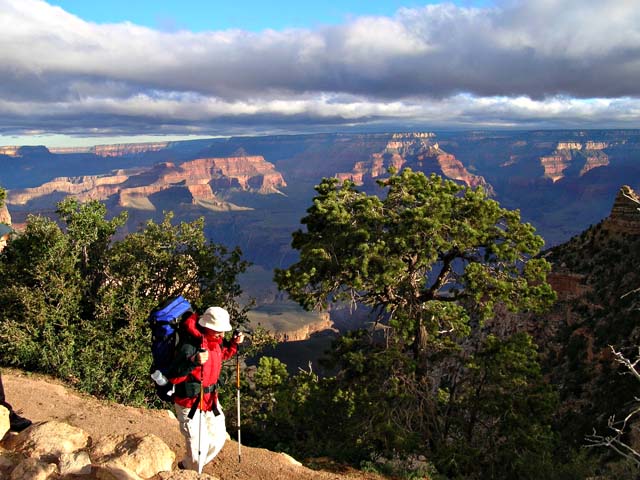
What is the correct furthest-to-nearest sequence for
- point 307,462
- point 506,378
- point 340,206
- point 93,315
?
point 93,315 → point 340,206 → point 506,378 → point 307,462

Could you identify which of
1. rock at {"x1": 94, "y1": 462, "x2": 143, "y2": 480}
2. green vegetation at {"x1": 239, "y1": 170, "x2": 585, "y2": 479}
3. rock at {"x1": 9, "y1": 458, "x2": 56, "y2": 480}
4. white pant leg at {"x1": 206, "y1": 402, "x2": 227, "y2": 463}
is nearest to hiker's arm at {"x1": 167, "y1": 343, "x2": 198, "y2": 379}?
white pant leg at {"x1": 206, "y1": 402, "x2": 227, "y2": 463}

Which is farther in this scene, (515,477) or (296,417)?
(296,417)

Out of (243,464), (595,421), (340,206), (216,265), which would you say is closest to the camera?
(243,464)

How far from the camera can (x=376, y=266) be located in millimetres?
16094

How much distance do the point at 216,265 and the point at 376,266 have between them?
8501mm

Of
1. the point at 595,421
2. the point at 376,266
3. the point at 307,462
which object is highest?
the point at 376,266

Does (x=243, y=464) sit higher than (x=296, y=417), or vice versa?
(x=243, y=464)

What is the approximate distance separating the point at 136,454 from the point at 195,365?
279cm

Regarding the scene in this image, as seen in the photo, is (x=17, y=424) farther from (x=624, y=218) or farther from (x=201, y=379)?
(x=624, y=218)

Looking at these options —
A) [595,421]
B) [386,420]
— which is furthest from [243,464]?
[595,421]

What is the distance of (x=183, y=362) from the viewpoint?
291 inches

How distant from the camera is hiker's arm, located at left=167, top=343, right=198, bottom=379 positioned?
7359 mm

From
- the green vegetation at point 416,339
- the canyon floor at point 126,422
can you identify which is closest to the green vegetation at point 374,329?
the green vegetation at point 416,339

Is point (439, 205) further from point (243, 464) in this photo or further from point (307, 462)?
point (243, 464)
